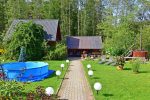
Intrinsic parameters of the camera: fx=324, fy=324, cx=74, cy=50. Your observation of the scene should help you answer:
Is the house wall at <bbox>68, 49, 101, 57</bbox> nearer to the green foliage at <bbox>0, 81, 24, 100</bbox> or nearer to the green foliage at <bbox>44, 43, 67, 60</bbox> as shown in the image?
the green foliage at <bbox>44, 43, 67, 60</bbox>

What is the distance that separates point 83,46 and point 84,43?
821 millimetres

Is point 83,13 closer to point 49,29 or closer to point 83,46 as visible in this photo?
point 83,46

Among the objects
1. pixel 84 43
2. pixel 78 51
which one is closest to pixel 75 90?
pixel 78 51

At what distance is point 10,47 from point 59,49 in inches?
237

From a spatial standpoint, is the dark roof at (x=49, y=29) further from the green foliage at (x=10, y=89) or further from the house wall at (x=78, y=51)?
the green foliage at (x=10, y=89)

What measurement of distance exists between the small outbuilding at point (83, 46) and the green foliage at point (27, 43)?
12.3m

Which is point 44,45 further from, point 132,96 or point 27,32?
point 132,96

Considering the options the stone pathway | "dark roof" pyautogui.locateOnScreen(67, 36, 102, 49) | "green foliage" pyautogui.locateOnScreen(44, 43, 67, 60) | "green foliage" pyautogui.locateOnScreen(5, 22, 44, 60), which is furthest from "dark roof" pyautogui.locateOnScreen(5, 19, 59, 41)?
the stone pathway

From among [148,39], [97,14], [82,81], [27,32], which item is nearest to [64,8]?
[97,14]

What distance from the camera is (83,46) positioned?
2076 inches

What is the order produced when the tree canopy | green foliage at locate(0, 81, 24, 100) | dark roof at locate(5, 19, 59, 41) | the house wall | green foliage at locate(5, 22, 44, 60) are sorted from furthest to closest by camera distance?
the tree canopy, the house wall, dark roof at locate(5, 19, 59, 41), green foliage at locate(5, 22, 44, 60), green foliage at locate(0, 81, 24, 100)

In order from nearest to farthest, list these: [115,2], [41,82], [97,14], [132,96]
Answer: [132,96] → [41,82] → [115,2] → [97,14]

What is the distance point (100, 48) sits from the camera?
52281mm

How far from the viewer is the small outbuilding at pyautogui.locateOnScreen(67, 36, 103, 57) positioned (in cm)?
5225
